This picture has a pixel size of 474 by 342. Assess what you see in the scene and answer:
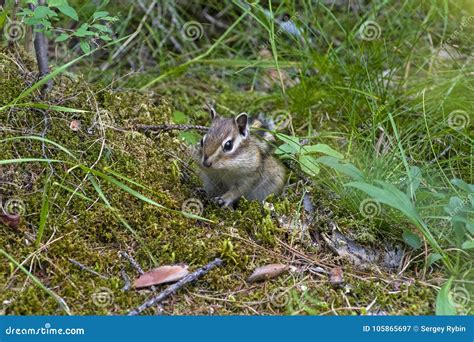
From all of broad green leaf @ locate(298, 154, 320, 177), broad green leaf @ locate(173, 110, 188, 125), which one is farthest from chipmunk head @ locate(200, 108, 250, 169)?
broad green leaf @ locate(173, 110, 188, 125)

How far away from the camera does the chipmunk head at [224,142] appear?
477cm

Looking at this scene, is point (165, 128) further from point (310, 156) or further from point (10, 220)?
point (10, 220)

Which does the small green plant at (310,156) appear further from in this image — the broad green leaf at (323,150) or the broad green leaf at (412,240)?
the broad green leaf at (412,240)

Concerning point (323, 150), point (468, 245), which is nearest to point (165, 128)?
point (323, 150)

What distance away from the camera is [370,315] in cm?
406

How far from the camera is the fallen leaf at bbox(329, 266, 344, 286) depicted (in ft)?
14.1

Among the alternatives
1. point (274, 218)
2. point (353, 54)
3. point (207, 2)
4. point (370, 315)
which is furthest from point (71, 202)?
point (207, 2)

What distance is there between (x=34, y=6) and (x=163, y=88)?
167cm

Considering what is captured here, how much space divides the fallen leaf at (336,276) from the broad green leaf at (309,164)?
2.29ft

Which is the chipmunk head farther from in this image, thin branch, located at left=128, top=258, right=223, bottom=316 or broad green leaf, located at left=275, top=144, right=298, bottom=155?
thin branch, located at left=128, top=258, right=223, bottom=316

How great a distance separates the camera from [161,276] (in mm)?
4098

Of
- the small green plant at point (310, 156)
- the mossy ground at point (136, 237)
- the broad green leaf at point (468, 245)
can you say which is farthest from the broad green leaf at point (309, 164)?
the broad green leaf at point (468, 245)

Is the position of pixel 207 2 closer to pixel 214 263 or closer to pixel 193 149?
pixel 193 149

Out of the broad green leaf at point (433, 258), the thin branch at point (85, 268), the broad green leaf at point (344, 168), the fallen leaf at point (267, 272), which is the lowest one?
the thin branch at point (85, 268)
